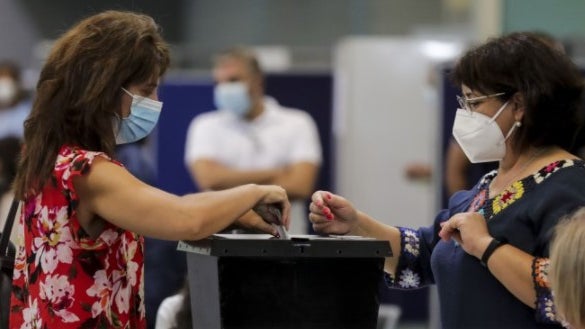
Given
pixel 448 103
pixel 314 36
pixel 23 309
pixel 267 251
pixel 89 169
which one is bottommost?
pixel 314 36

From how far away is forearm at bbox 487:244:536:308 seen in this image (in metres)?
2.36

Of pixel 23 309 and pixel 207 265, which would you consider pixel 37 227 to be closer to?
pixel 23 309

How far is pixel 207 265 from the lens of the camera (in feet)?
7.88

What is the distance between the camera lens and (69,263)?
234 cm

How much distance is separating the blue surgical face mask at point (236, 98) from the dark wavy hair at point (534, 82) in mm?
3510

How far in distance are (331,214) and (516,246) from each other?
0.46m

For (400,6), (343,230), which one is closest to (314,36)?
(400,6)

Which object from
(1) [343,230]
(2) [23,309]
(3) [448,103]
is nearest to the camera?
(2) [23,309]

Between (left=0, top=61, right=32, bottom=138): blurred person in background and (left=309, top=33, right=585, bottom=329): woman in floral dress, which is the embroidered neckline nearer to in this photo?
(left=309, top=33, right=585, bottom=329): woman in floral dress

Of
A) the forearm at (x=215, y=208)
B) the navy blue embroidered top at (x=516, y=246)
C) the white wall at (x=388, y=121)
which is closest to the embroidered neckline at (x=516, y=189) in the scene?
the navy blue embroidered top at (x=516, y=246)

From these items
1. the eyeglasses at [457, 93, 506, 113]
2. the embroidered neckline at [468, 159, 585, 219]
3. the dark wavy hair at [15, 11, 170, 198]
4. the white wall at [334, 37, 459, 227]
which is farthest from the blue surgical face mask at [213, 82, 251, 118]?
the dark wavy hair at [15, 11, 170, 198]

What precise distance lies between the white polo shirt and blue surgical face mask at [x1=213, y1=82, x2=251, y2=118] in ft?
0.15

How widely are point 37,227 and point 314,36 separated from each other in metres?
10.1

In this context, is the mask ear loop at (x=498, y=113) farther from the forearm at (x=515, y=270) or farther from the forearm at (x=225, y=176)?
the forearm at (x=225, y=176)
